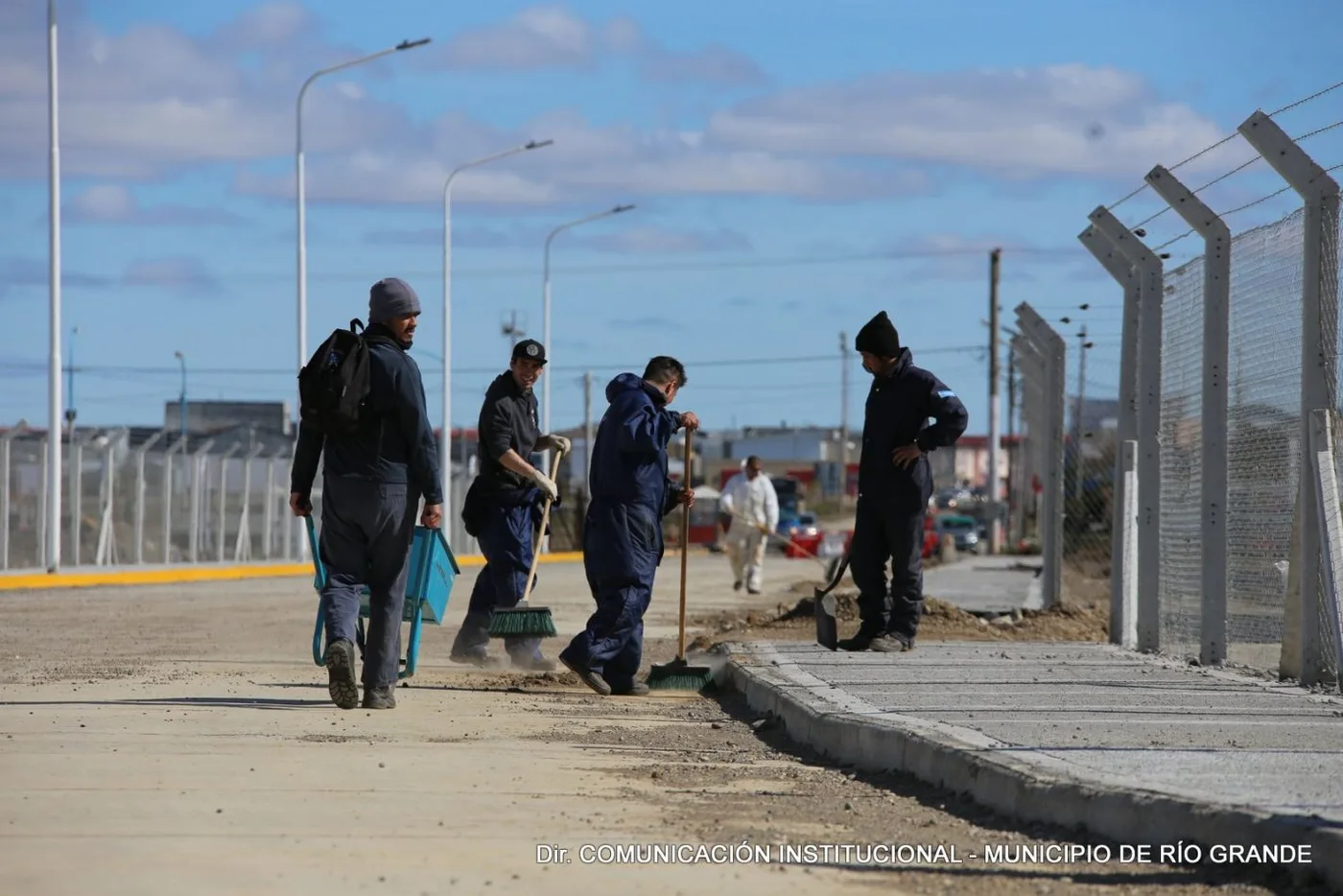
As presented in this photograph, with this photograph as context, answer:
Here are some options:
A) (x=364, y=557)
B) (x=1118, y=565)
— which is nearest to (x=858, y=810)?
(x=364, y=557)

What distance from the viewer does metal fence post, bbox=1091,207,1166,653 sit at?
12688mm

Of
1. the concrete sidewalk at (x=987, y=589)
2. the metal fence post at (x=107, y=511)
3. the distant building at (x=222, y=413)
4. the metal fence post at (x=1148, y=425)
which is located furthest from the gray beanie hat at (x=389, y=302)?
the distant building at (x=222, y=413)

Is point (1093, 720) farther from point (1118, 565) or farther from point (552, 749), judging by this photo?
point (1118, 565)

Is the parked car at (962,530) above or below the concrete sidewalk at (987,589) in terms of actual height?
below

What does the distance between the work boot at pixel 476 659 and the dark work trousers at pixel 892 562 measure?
214cm

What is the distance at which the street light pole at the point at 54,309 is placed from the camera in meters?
29.4

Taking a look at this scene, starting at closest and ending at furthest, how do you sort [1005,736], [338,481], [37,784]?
[37,784], [1005,736], [338,481]

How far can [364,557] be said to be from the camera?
31.8 ft

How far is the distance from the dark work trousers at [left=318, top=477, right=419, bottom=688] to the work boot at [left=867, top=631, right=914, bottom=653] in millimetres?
3664

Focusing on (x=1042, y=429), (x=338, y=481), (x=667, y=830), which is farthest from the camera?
(x=1042, y=429)

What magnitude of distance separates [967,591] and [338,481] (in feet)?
56.4

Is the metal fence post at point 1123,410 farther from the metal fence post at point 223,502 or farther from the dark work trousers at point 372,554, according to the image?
the metal fence post at point 223,502

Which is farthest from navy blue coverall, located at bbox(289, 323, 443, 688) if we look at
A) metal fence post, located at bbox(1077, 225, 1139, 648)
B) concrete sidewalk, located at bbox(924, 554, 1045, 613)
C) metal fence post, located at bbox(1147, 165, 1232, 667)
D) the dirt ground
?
concrete sidewalk, located at bbox(924, 554, 1045, 613)

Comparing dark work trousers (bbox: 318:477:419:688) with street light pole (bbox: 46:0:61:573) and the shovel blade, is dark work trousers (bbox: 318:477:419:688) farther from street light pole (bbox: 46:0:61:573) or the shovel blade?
street light pole (bbox: 46:0:61:573)
